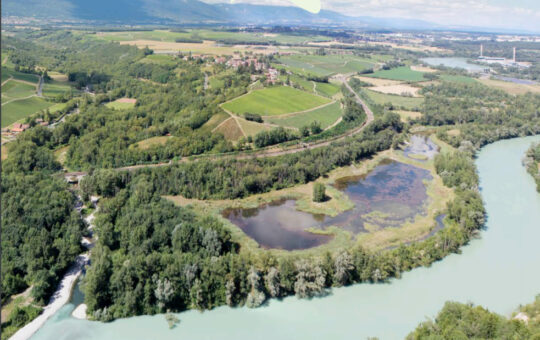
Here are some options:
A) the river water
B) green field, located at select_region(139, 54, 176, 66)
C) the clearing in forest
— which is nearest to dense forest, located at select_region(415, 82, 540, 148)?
the clearing in forest

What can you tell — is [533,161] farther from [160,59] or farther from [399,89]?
[160,59]

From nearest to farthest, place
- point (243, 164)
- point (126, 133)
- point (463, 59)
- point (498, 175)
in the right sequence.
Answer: point (243, 164) → point (498, 175) → point (126, 133) → point (463, 59)

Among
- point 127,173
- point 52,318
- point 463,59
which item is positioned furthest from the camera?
point 463,59

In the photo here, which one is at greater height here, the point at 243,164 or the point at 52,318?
the point at 243,164

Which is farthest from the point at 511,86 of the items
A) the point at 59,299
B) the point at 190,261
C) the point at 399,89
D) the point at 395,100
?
the point at 59,299

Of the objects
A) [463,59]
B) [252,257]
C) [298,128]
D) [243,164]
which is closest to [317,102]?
[298,128]

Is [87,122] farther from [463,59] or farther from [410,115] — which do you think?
[463,59]

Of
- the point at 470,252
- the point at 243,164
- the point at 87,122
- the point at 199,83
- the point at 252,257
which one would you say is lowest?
the point at 470,252
